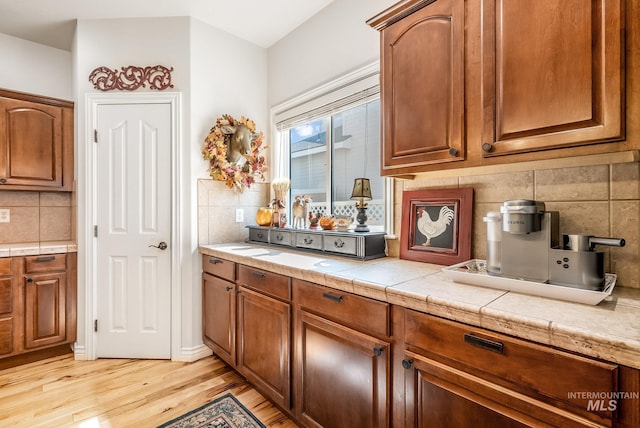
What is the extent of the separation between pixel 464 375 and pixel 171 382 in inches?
81.0

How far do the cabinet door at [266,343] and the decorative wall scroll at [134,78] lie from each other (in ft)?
5.91

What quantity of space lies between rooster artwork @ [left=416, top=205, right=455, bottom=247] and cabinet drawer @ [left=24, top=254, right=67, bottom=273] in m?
2.82

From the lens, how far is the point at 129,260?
8.39ft

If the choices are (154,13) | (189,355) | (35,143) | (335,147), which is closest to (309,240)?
(335,147)

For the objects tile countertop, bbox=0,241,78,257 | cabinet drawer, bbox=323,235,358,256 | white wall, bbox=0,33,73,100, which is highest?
white wall, bbox=0,33,73,100

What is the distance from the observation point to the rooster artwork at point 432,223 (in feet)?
5.57

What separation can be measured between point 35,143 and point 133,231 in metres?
1.21

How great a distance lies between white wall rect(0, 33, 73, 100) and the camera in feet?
8.96

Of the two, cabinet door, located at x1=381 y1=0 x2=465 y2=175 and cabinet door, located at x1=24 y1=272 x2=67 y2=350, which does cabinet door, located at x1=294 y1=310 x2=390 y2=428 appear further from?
cabinet door, located at x1=24 y1=272 x2=67 y2=350

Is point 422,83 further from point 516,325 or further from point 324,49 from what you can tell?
point 324,49

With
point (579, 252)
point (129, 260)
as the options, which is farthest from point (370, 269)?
point (129, 260)

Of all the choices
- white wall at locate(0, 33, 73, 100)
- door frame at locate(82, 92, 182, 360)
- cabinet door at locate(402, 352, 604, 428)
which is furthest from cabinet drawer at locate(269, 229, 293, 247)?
white wall at locate(0, 33, 73, 100)

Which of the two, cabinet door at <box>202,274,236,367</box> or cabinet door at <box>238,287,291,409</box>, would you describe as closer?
cabinet door at <box>238,287,291,409</box>

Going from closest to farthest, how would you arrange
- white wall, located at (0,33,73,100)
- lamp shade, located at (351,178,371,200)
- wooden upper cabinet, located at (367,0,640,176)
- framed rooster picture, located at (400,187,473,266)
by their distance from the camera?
wooden upper cabinet, located at (367,0,640,176) → framed rooster picture, located at (400,187,473,266) → lamp shade, located at (351,178,371,200) → white wall, located at (0,33,73,100)
